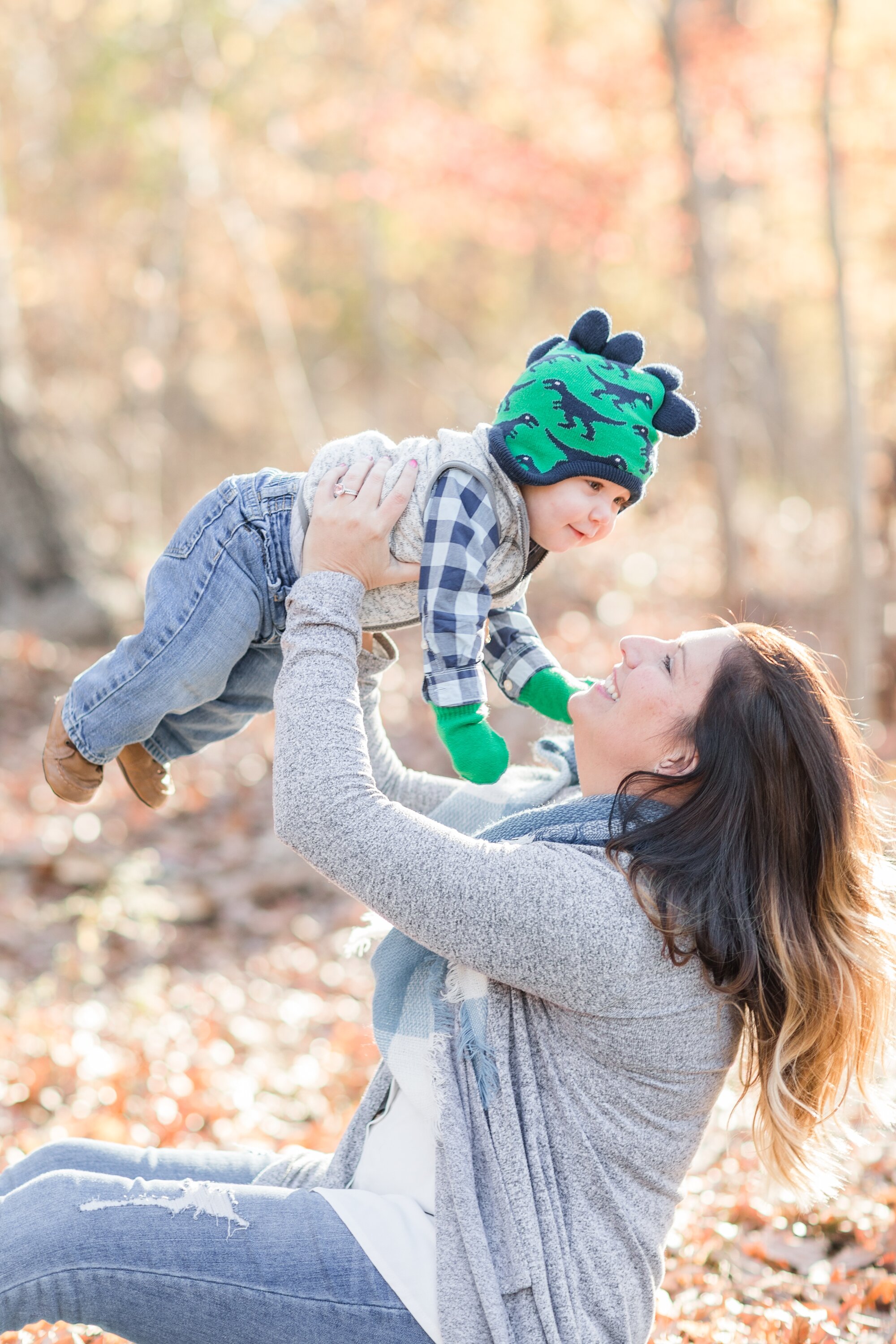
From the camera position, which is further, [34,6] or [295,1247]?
[34,6]

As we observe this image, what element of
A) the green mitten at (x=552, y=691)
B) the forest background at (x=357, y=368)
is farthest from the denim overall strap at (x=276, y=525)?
the forest background at (x=357, y=368)

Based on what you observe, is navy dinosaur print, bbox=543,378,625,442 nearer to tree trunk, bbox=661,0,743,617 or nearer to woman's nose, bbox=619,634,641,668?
woman's nose, bbox=619,634,641,668

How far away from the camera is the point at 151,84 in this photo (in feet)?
40.3

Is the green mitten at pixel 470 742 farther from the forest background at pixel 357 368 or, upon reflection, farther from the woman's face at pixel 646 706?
the forest background at pixel 357 368

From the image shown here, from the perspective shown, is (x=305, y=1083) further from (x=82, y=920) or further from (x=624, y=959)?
(x=624, y=959)

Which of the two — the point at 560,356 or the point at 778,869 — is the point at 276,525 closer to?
the point at 560,356

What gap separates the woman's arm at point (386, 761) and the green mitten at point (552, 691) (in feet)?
0.83

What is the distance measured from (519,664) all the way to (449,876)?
84 cm

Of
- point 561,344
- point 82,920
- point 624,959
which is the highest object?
point 561,344

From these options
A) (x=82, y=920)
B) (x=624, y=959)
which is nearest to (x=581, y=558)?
(x=82, y=920)

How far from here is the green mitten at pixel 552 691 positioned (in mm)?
2404

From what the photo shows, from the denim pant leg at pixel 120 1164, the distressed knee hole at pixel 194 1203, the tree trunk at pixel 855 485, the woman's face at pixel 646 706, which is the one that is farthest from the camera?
the tree trunk at pixel 855 485

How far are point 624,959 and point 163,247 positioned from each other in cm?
1359

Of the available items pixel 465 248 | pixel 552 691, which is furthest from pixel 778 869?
pixel 465 248
